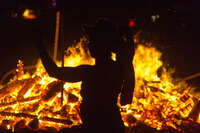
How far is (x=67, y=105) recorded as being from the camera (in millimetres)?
4797

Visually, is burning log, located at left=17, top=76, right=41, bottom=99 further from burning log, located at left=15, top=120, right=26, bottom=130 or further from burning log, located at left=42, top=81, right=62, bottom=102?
burning log, located at left=15, top=120, right=26, bottom=130

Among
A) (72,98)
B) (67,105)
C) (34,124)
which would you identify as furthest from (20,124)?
(72,98)

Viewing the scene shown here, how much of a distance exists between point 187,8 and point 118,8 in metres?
4.84

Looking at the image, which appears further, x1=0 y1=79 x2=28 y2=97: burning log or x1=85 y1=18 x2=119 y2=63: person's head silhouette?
x1=0 y1=79 x2=28 y2=97: burning log

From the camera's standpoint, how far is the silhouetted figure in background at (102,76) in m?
2.81

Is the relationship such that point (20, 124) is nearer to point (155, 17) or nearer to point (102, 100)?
point (102, 100)

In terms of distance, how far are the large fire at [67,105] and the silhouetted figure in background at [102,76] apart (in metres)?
1.33

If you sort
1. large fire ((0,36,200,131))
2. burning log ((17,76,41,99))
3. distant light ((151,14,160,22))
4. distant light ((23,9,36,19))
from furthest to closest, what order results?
distant light ((151,14,160,22)) → distant light ((23,9,36,19)) → burning log ((17,76,41,99)) → large fire ((0,36,200,131))

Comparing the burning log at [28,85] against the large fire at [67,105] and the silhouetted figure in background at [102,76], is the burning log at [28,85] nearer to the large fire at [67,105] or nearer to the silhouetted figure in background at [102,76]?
the large fire at [67,105]

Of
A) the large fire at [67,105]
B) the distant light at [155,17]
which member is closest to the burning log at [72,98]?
the large fire at [67,105]

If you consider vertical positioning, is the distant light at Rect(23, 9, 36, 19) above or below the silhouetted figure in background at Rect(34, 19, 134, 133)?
above

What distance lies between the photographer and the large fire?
4309 mm

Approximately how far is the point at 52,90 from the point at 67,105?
0.52 m

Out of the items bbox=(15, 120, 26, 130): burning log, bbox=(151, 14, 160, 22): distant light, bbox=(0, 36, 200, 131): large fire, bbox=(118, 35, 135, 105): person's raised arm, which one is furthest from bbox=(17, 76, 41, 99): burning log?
bbox=(151, 14, 160, 22): distant light
